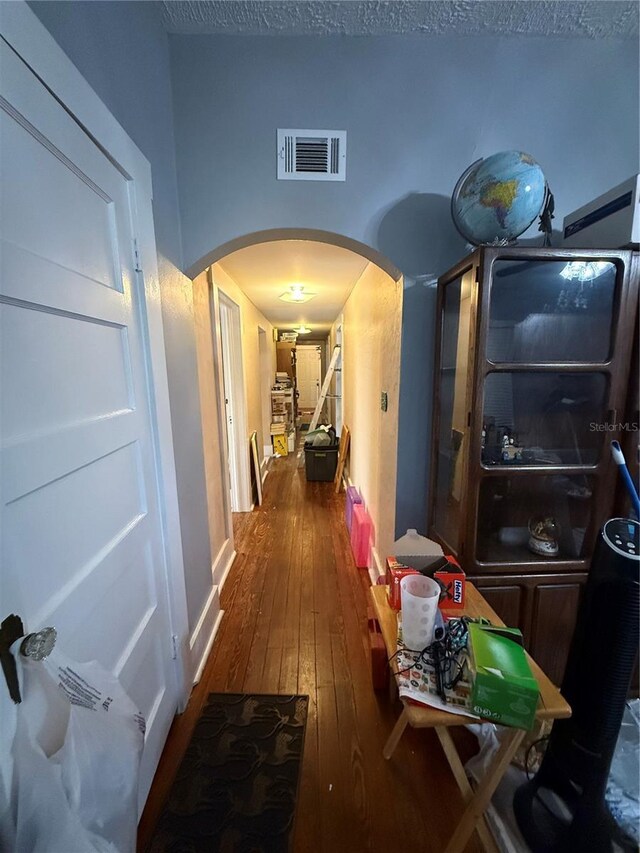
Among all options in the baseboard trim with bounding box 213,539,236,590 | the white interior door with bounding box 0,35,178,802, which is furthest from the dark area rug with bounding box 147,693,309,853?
the baseboard trim with bounding box 213,539,236,590

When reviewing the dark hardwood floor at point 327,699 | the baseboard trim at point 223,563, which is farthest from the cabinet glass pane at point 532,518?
the baseboard trim at point 223,563

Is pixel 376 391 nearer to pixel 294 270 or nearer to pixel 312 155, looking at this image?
pixel 294 270

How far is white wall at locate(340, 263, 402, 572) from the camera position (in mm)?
1771

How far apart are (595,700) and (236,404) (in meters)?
3.06

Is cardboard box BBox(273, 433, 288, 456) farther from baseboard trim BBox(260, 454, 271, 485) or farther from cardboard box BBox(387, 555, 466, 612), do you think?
cardboard box BBox(387, 555, 466, 612)

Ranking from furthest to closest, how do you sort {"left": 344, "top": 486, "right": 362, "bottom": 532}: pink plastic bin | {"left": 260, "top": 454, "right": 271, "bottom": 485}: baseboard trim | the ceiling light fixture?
{"left": 260, "top": 454, "right": 271, "bottom": 485}: baseboard trim → the ceiling light fixture → {"left": 344, "top": 486, "right": 362, "bottom": 532}: pink plastic bin

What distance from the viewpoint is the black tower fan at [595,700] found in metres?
0.80

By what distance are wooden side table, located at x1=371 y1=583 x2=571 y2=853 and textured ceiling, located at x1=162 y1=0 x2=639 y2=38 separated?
2168mm

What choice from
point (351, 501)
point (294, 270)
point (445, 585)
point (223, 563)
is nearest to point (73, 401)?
point (445, 585)

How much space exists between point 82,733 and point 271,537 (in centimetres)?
236

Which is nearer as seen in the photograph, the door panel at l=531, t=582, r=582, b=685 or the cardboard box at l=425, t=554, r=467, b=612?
the cardboard box at l=425, t=554, r=467, b=612

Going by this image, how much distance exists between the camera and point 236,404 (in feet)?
10.8

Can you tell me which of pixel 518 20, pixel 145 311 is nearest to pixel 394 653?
pixel 145 311

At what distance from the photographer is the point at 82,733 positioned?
0.58 m
